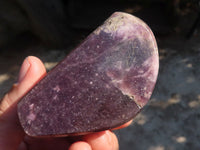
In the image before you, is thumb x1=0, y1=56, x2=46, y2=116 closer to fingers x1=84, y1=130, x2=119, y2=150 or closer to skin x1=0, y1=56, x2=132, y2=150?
skin x1=0, y1=56, x2=132, y2=150

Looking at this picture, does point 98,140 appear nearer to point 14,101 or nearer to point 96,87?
point 96,87

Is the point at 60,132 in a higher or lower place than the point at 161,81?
higher

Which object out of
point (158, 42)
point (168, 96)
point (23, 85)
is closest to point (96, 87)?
point (23, 85)

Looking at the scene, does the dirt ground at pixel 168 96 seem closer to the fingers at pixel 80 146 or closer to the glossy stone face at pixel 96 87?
the fingers at pixel 80 146

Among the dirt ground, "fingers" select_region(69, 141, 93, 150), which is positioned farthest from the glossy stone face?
the dirt ground

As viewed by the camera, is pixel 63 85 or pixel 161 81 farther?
pixel 161 81

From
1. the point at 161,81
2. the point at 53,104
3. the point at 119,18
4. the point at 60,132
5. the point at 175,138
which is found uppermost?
the point at 119,18

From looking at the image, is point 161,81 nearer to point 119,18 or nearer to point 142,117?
point 142,117

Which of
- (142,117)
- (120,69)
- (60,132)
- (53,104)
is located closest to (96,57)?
(120,69)
